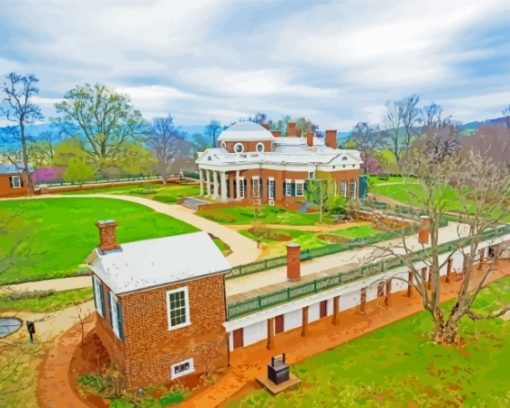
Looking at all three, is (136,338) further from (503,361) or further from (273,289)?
(503,361)

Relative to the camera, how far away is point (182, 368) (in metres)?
13.9

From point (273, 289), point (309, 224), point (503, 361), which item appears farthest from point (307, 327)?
point (309, 224)

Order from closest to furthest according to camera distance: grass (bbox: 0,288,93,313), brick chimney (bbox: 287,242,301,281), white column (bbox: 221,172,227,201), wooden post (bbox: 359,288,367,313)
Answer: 1. brick chimney (bbox: 287,242,301,281)
2. wooden post (bbox: 359,288,367,313)
3. grass (bbox: 0,288,93,313)
4. white column (bbox: 221,172,227,201)

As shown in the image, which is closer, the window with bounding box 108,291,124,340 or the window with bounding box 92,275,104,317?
the window with bounding box 108,291,124,340

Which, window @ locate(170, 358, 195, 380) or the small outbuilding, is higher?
the small outbuilding

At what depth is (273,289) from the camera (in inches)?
677

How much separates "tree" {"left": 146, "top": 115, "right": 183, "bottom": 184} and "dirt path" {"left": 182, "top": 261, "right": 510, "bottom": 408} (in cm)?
4879

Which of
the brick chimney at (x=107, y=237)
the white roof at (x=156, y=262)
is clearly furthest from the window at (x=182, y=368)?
the brick chimney at (x=107, y=237)

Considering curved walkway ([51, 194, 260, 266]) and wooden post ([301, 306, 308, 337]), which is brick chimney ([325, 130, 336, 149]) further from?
wooden post ([301, 306, 308, 337])

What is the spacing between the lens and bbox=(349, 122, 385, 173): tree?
262 feet

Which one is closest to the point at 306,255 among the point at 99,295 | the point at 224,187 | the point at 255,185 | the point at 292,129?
the point at 99,295

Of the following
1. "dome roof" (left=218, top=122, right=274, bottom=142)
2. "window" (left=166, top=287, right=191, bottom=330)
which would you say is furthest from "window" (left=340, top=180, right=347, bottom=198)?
"window" (left=166, top=287, right=191, bottom=330)

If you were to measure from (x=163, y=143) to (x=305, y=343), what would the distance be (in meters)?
60.9

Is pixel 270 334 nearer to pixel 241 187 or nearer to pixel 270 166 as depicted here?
pixel 270 166
